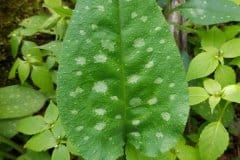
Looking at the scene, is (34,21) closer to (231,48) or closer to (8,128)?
(8,128)

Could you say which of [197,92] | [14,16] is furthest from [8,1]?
[197,92]

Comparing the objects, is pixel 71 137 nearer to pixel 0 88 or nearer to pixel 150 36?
pixel 150 36

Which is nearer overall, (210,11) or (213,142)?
(213,142)

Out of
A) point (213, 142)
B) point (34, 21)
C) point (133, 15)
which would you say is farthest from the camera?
point (34, 21)

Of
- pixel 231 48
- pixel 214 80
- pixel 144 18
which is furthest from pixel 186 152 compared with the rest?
pixel 144 18

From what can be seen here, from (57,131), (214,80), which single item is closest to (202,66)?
(214,80)

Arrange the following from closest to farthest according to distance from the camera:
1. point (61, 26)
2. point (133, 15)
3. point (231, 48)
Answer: point (133, 15), point (231, 48), point (61, 26)

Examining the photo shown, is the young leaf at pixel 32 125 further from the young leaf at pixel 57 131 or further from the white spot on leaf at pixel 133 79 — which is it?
the white spot on leaf at pixel 133 79

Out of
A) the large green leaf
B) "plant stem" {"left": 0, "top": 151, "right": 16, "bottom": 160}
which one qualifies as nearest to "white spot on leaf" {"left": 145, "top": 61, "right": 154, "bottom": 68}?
the large green leaf

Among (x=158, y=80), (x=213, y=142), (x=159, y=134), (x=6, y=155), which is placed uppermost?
(x=158, y=80)

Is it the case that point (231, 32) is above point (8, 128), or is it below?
above
